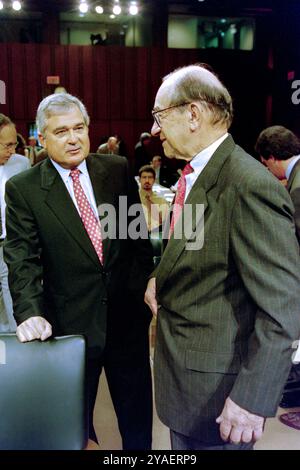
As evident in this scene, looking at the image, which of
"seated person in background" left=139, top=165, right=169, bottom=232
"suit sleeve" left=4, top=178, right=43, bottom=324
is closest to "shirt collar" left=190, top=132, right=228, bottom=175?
"suit sleeve" left=4, top=178, right=43, bottom=324

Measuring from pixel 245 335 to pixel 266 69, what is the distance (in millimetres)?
10921

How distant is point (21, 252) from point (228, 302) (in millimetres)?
833

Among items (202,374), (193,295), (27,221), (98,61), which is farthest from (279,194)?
(98,61)

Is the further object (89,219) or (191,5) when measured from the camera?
(191,5)

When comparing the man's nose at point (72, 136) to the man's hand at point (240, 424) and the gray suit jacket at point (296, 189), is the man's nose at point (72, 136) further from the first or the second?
the gray suit jacket at point (296, 189)

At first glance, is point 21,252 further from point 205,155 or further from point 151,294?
point 205,155

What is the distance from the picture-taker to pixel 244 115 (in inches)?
445

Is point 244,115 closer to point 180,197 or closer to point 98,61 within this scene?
point 98,61

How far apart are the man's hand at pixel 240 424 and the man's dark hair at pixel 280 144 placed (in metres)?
1.83

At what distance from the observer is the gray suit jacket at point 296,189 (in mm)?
2272

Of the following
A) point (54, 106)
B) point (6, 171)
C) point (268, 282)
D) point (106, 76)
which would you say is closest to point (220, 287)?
point (268, 282)

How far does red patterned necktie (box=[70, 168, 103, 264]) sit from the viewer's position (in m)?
1.71

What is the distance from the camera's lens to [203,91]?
1171 mm

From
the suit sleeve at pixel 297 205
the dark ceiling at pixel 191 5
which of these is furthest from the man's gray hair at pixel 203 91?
the dark ceiling at pixel 191 5
